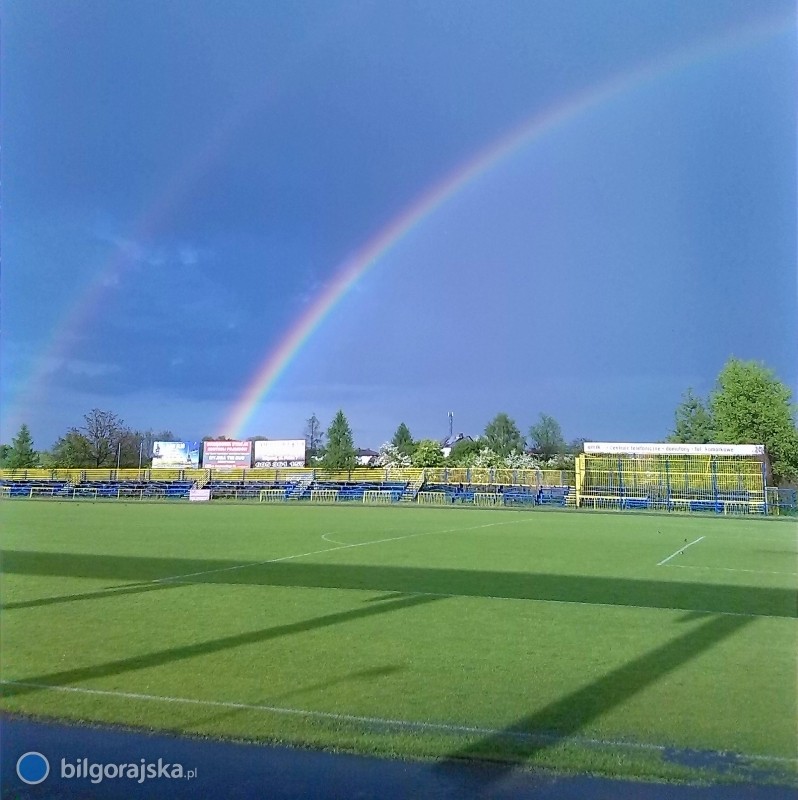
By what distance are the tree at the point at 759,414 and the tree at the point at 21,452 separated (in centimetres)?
7199

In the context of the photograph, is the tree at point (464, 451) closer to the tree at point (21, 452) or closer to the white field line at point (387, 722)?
the tree at point (21, 452)

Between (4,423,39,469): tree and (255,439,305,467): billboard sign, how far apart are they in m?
27.6

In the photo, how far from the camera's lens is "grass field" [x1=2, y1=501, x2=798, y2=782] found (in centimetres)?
496

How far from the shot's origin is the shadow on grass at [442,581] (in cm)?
1057

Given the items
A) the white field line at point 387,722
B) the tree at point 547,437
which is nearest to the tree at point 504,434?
the tree at point 547,437

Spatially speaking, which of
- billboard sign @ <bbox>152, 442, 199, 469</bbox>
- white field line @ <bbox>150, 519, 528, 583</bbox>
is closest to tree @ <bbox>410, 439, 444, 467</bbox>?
billboard sign @ <bbox>152, 442, 199, 469</bbox>

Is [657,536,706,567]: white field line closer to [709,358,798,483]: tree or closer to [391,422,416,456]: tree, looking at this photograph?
[709,358,798,483]: tree

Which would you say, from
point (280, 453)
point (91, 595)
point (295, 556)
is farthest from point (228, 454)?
point (91, 595)

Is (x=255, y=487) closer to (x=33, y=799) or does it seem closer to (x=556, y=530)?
(x=556, y=530)

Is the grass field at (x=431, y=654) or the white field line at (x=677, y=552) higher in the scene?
the grass field at (x=431, y=654)

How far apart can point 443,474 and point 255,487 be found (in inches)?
640

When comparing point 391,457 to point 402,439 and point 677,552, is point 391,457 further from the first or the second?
point 677,552

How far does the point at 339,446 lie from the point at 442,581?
70150 millimetres

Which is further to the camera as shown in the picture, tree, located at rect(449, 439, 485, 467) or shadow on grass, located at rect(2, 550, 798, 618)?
tree, located at rect(449, 439, 485, 467)
